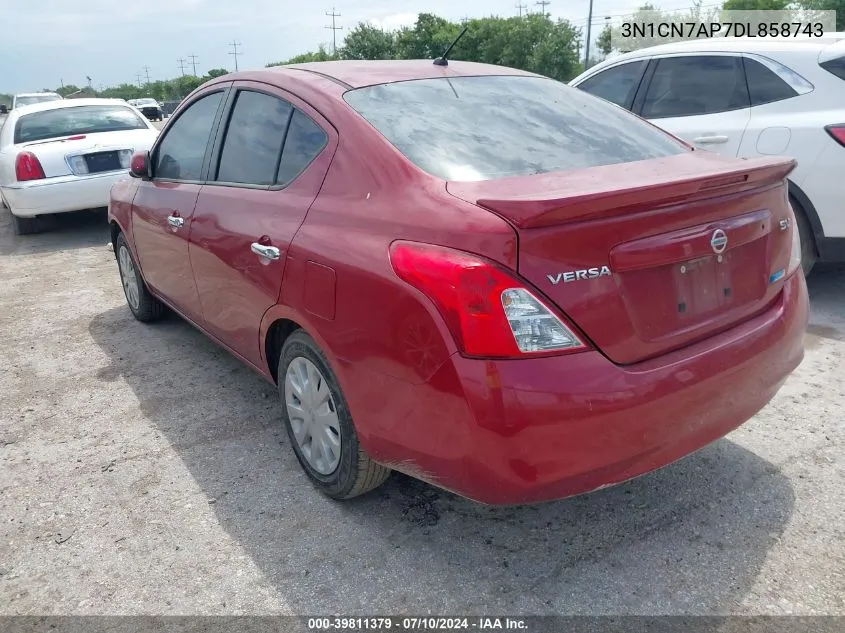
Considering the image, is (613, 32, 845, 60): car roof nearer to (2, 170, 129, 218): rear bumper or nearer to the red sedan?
the red sedan

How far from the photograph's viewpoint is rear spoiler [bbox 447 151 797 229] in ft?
6.16

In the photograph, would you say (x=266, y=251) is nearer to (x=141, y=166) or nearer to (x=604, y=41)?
(x=141, y=166)

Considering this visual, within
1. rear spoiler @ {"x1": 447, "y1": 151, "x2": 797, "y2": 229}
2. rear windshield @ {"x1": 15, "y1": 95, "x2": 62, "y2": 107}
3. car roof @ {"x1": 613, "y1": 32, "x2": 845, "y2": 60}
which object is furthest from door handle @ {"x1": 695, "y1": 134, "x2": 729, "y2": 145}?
rear windshield @ {"x1": 15, "y1": 95, "x2": 62, "y2": 107}

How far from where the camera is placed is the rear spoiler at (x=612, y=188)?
188 cm

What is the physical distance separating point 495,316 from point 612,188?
1.65 feet

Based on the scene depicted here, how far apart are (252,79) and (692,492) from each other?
8.65ft

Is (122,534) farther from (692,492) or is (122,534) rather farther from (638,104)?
(638,104)

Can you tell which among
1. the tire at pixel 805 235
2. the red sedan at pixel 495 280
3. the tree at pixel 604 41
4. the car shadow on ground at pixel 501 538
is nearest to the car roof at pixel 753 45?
the tire at pixel 805 235

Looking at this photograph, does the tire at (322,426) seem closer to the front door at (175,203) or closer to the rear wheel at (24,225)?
the front door at (175,203)

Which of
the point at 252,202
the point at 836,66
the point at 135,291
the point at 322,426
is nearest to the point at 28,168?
the point at 135,291

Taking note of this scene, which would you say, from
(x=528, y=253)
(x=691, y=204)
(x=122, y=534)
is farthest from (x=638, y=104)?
(x=122, y=534)

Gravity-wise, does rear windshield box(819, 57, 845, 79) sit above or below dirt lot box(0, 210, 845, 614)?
above

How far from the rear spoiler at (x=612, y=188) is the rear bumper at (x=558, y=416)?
40cm

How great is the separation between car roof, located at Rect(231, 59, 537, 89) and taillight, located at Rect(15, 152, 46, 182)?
5.21m
